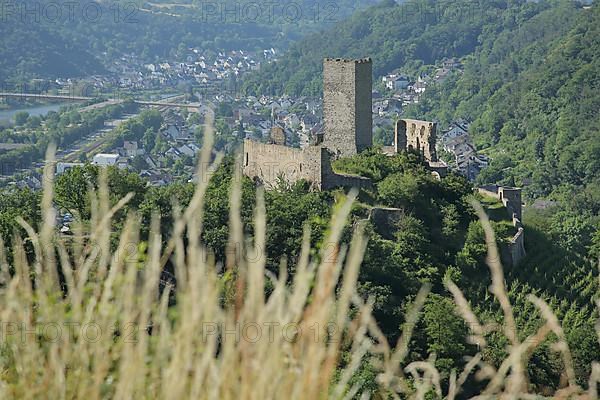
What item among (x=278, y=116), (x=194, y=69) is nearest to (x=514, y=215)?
(x=278, y=116)

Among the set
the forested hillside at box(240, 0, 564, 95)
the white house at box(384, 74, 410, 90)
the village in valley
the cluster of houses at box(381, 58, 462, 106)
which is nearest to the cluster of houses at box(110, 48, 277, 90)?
the village in valley

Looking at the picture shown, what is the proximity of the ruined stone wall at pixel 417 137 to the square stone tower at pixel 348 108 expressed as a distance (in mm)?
1122

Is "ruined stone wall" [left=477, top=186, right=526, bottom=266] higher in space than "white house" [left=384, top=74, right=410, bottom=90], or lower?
higher

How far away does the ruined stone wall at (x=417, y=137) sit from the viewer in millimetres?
22984

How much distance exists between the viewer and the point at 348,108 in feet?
71.5

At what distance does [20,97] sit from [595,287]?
5469 cm

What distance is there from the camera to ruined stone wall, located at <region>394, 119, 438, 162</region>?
23.0m

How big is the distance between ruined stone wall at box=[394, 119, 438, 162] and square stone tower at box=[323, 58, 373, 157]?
1.12 m

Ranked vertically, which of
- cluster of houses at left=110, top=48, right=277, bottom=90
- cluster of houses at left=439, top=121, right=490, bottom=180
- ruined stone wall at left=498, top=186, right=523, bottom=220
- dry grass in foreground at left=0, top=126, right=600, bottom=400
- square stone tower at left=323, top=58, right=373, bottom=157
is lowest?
cluster of houses at left=439, top=121, right=490, bottom=180

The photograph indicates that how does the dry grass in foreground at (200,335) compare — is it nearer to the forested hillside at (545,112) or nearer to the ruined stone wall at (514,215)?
the ruined stone wall at (514,215)

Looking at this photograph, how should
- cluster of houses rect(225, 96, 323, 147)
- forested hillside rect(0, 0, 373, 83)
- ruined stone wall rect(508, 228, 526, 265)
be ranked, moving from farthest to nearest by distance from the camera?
forested hillside rect(0, 0, 373, 83)
cluster of houses rect(225, 96, 323, 147)
ruined stone wall rect(508, 228, 526, 265)

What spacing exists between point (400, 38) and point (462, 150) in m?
43.0

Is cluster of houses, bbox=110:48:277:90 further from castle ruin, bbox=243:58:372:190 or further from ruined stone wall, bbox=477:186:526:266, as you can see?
castle ruin, bbox=243:58:372:190

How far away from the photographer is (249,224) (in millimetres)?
18219
